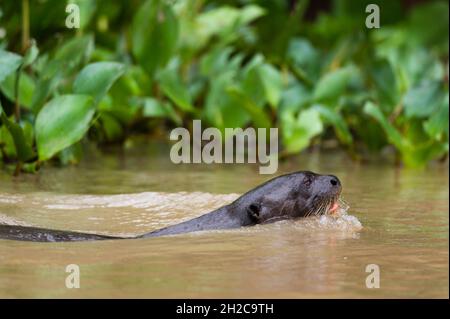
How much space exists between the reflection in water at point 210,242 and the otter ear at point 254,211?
52 mm

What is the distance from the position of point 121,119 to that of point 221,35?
1.34 metres

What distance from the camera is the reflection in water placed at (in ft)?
9.10

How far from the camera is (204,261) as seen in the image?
310cm

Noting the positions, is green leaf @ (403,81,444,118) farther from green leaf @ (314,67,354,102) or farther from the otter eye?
the otter eye

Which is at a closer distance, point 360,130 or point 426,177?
point 426,177

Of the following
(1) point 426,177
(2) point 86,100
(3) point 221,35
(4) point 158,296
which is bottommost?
(4) point 158,296

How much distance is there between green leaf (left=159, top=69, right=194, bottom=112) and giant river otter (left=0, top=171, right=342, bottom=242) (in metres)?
2.17

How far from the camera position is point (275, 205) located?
3912 mm

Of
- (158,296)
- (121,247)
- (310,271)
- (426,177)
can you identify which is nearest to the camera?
(158,296)

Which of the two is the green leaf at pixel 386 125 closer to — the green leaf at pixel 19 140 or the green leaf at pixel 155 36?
the green leaf at pixel 155 36

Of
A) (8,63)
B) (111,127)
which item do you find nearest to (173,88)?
(111,127)

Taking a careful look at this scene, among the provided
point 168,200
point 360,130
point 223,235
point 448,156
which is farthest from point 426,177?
point 223,235

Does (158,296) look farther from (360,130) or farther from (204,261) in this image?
(360,130)

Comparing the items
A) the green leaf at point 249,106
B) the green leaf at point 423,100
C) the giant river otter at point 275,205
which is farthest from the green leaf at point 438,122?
the giant river otter at point 275,205
